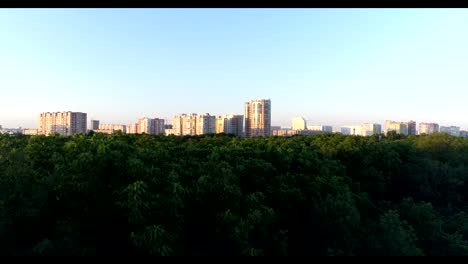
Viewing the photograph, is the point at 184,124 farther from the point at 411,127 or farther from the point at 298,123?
the point at 411,127

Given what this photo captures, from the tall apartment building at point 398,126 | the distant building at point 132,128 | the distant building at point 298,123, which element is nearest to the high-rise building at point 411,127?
the tall apartment building at point 398,126

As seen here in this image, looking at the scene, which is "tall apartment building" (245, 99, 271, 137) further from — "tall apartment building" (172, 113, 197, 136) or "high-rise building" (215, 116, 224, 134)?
"tall apartment building" (172, 113, 197, 136)

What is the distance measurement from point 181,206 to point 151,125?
16.6m

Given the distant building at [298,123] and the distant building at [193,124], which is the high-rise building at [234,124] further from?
the distant building at [298,123]

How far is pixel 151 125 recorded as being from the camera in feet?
68.2

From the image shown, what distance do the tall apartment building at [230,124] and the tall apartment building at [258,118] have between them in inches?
16.1

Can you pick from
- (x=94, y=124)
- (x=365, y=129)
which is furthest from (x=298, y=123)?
(x=94, y=124)

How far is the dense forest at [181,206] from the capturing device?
442 centimetres

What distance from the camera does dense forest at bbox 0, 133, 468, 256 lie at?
442cm

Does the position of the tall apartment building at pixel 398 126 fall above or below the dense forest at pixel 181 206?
above

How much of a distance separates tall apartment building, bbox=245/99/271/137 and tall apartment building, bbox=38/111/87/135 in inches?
339

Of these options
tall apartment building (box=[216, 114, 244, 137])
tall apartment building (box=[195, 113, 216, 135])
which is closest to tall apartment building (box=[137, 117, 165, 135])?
tall apartment building (box=[195, 113, 216, 135])

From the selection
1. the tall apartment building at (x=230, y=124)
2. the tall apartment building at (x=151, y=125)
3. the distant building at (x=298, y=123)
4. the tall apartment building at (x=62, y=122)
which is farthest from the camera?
the distant building at (x=298, y=123)

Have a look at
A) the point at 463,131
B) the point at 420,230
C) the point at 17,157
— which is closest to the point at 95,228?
the point at 17,157
